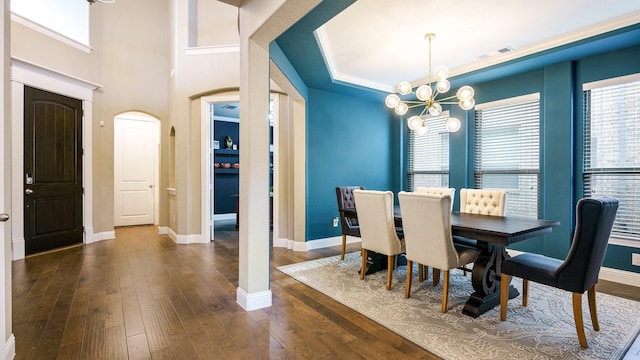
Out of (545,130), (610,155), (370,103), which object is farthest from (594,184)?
(370,103)

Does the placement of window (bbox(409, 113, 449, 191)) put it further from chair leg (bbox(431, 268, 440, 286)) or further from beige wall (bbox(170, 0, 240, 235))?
beige wall (bbox(170, 0, 240, 235))

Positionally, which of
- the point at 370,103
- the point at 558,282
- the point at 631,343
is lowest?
the point at 631,343

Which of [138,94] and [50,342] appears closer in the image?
[50,342]

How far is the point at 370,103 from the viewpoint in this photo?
5.73 meters

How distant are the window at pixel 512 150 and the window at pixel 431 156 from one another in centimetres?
57

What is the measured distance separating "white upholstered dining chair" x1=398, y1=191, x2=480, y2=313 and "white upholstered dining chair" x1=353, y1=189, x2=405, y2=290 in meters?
0.24

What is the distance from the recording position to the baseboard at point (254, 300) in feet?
8.52

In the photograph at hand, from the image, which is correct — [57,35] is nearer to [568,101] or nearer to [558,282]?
[558,282]

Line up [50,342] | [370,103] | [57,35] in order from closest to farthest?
1. [50,342]
2. [57,35]
3. [370,103]

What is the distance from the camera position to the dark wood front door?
14.2 feet

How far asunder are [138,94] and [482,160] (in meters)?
6.19

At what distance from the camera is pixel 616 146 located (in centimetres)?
345

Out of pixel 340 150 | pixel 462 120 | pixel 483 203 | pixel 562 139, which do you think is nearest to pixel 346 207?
pixel 340 150

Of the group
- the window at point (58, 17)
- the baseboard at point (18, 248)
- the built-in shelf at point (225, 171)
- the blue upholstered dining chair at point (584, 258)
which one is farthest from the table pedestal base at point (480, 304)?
the built-in shelf at point (225, 171)
